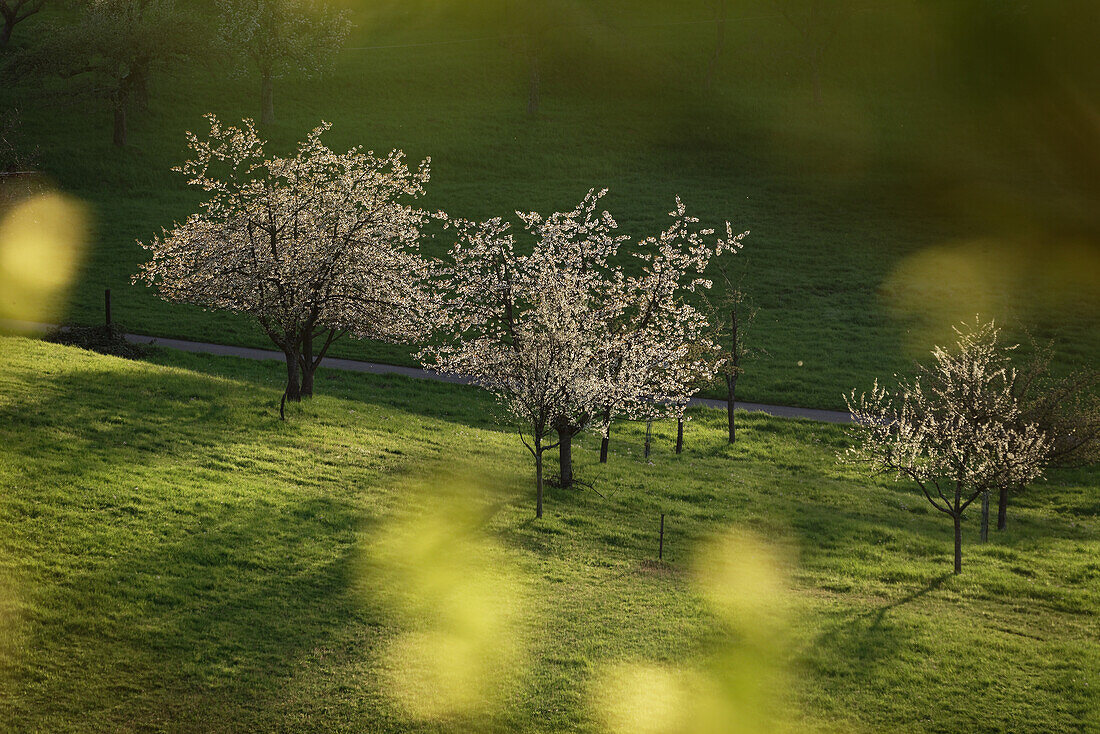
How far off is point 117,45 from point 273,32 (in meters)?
13.8

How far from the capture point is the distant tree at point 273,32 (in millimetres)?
83750

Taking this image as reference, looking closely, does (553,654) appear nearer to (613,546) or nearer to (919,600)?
(613,546)

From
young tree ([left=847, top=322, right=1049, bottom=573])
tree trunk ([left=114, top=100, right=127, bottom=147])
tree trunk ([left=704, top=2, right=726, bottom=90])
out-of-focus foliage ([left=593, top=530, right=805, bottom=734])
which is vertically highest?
tree trunk ([left=704, top=2, right=726, bottom=90])

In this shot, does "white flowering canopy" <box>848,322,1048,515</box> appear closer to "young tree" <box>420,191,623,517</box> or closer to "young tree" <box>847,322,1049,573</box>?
"young tree" <box>847,322,1049,573</box>

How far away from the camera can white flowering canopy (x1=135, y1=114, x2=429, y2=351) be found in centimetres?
3728

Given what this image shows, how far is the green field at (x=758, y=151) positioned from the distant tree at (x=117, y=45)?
11.6 ft

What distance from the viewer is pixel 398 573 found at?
2548 cm

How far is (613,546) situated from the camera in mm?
29234

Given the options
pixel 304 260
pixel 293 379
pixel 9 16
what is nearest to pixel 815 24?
pixel 304 260

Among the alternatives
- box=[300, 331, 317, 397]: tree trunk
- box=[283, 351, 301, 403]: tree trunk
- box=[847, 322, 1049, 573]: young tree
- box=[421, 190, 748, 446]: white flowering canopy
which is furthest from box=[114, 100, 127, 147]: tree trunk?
box=[847, 322, 1049, 573]: young tree

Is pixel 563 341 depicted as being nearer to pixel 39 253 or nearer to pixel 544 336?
pixel 544 336

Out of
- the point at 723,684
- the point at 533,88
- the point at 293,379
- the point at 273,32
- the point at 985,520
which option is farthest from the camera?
the point at 533,88

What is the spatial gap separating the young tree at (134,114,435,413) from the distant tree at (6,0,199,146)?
46583 millimetres

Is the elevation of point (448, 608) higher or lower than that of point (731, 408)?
lower
